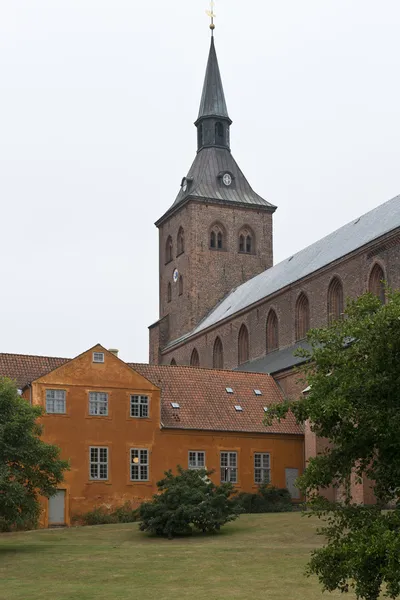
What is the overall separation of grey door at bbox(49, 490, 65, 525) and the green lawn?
11.3ft

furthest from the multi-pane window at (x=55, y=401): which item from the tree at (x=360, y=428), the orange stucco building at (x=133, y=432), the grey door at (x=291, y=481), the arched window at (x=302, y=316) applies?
the tree at (x=360, y=428)

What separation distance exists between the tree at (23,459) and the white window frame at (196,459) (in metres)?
13.0

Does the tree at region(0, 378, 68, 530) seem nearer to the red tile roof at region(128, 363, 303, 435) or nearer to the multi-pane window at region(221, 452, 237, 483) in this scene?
the red tile roof at region(128, 363, 303, 435)

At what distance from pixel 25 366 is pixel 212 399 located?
361 inches

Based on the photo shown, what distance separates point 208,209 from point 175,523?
44.7 m

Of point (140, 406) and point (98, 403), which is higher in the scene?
point (98, 403)

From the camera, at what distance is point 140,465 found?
4231 cm

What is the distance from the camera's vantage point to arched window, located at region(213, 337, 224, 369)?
6625cm

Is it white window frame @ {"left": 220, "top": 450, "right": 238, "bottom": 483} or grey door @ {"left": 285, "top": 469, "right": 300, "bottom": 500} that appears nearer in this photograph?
white window frame @ {"left": 220, "top": 450, "right": 238, "bottom": 483}

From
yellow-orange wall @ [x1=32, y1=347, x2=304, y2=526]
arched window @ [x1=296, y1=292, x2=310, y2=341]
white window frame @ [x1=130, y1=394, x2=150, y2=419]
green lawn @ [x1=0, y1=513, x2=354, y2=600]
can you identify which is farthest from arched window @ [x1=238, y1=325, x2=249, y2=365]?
green lawn @ [x1=0, y1=513, x2=354, y2=600]

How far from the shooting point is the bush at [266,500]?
1626 inches

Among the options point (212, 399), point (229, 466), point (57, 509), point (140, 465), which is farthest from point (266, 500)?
point (57, 509)

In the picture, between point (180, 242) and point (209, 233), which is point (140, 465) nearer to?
point (209, 233)

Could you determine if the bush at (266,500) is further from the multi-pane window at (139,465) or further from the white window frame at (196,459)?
the multi-pane window at (139,465)
